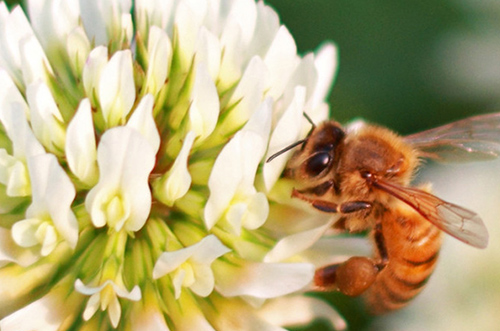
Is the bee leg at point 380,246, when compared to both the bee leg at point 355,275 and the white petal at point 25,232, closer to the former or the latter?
the bee leg at point 355,275

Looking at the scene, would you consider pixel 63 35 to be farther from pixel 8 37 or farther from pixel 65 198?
pixel 65 198

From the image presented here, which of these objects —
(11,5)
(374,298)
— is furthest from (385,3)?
(374,298)

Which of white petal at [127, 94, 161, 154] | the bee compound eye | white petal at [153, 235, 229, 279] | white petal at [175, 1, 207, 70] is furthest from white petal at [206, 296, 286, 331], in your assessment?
white petal at [175, 1, 207, 70]

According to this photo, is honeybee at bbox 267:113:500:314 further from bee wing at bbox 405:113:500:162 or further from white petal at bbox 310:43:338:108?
white petal at bbox 310:43:338:108

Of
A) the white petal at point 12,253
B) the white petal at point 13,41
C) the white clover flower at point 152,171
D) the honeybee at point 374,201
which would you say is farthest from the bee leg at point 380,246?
the white petal at point 13,41

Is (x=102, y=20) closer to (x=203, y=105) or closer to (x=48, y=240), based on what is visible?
(x=203, y=105)

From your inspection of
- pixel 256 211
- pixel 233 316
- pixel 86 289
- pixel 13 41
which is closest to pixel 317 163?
pixel 256 211
